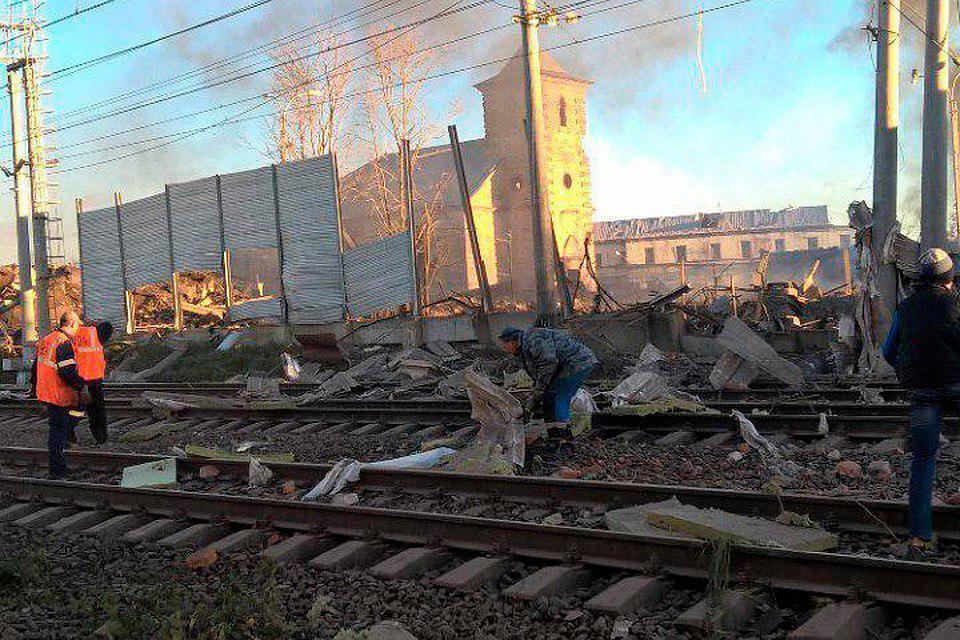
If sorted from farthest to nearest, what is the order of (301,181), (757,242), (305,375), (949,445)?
(757,242), (301,181), (305,375), (949,445)

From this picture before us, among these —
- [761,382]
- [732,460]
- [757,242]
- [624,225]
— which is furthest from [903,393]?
[624,225]

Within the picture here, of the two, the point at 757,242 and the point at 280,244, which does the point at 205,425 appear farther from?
the point at 757,242

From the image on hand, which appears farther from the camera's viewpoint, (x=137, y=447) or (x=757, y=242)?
(x=757, y=242)

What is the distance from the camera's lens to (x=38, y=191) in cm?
2883

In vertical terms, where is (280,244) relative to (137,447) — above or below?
above

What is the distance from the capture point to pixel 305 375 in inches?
757

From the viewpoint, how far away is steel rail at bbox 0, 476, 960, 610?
453 centimetres

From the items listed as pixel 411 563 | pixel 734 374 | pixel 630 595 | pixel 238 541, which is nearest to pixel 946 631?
pixel 630 595

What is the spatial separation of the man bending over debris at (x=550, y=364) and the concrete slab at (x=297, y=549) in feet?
9.96

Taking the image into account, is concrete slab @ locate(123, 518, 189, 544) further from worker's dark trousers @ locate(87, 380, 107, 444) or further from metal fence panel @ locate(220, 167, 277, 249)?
metal fence panel @ locate(220, 167, 277, 249)

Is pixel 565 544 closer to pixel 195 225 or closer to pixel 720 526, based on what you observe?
pixel 720 526

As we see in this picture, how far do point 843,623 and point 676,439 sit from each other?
4.99m

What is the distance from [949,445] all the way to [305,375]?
13.8m

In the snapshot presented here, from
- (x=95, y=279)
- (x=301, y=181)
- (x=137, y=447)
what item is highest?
(x=301, y=181)
